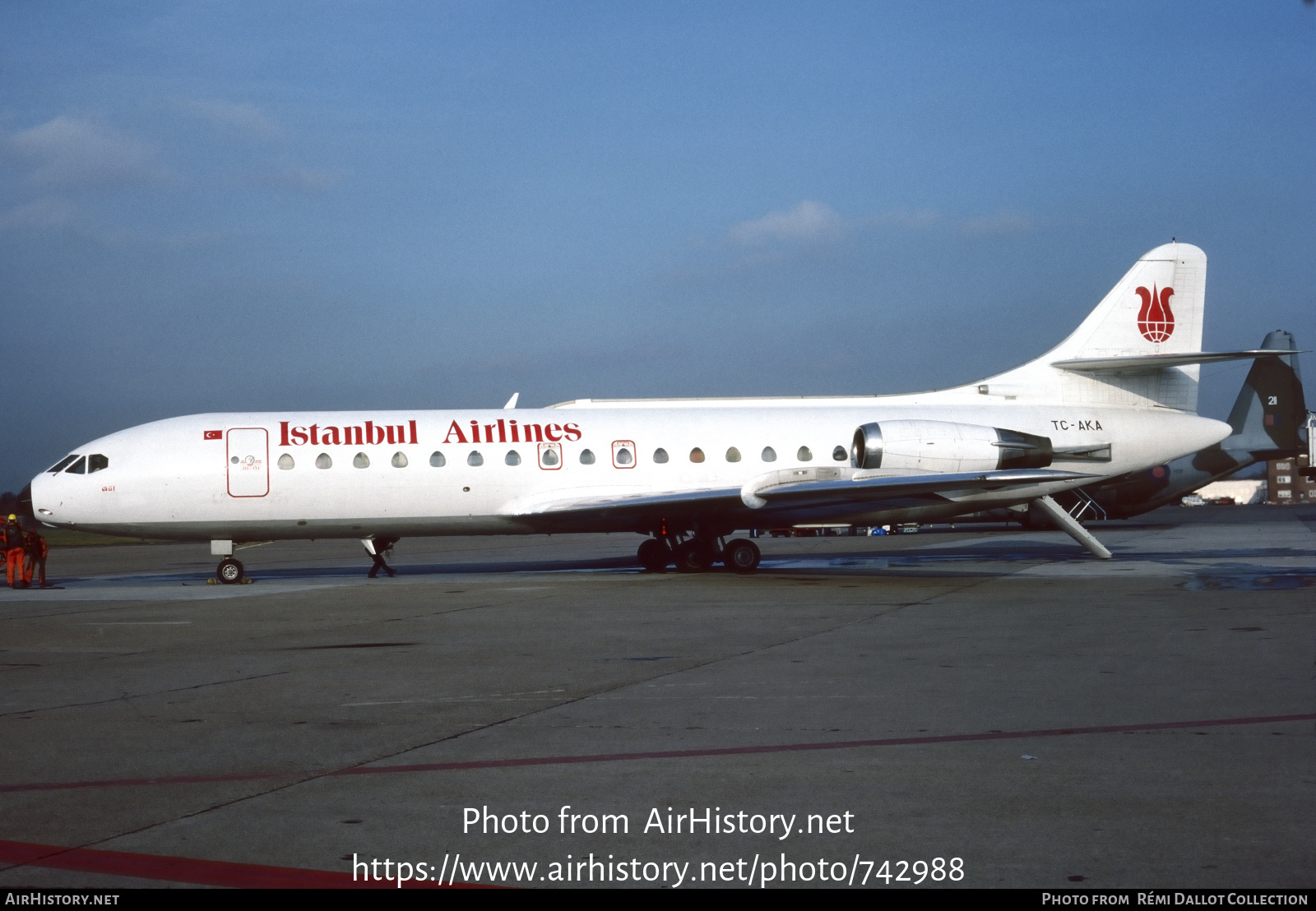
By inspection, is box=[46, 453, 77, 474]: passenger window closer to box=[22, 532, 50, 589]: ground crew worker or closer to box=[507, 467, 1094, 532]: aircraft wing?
box=[22, 532, 50, 589]: ground crew worker

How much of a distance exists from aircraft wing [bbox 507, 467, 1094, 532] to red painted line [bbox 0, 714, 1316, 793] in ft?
41.5

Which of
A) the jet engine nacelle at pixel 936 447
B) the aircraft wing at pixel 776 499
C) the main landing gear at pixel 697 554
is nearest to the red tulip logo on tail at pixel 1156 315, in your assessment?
the aircraft wing at pixel 776 499

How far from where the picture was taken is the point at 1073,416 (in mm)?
24891

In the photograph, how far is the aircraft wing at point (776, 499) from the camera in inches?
813

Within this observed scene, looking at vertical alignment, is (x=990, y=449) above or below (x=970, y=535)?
above

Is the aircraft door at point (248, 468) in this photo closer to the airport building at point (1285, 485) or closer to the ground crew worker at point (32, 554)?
the ground crew worker at point (32, 554)

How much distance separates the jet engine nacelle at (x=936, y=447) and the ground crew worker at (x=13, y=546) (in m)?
17.0

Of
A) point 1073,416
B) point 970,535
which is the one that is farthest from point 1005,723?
point 970,535

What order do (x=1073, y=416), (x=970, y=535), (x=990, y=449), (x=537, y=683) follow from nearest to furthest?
(x=537, y=683), (x=990, y=449), (x=1073, y=416), (x=970, y=535)

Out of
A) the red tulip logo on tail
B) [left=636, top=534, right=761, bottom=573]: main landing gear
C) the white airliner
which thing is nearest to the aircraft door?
the white airliner

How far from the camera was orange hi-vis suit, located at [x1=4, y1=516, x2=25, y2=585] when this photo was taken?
78.5ft

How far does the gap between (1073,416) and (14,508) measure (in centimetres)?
2170
